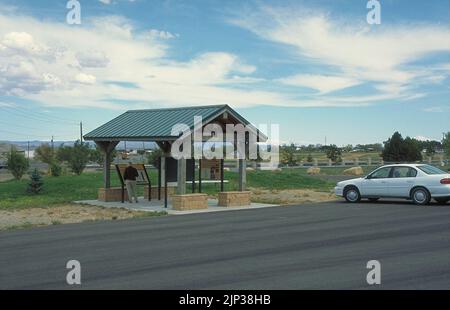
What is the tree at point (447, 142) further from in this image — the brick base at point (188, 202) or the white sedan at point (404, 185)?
the brick base at point (188, 202)

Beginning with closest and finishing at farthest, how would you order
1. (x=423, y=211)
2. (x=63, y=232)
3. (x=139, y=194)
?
(x=63, y=232), (x=423, y=211), (x=139, y=194)

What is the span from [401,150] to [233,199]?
129 ft

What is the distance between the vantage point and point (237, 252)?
10.4 meters

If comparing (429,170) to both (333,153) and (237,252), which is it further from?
(333,153)

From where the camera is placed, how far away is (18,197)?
23875mm

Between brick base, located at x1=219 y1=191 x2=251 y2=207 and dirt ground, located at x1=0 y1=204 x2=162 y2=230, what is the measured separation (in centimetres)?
338

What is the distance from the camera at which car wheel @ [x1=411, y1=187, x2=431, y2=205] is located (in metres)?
18.9

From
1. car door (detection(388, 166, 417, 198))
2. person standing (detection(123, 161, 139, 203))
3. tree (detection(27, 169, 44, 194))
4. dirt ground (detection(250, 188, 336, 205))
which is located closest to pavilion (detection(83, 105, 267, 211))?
person standing (detection(123, 161, 139, 203))

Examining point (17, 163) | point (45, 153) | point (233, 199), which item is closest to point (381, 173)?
point (233, 199)
